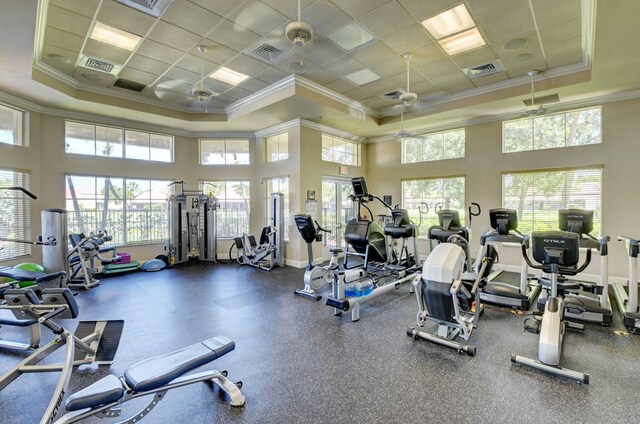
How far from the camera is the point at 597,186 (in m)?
5.61

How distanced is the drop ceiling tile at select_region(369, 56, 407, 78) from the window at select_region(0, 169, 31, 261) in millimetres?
6742

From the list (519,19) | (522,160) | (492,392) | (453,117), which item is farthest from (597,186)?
(492,392)

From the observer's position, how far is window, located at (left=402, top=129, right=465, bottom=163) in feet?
23.7

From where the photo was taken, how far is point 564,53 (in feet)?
14.8

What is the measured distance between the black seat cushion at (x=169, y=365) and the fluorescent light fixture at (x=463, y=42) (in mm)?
4772

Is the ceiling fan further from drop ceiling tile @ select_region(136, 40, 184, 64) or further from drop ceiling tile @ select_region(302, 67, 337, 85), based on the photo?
drop ceiling tile @ select_region(136, 40, 184, 64)

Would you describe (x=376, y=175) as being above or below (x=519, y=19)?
below

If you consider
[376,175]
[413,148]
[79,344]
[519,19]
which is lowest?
[79,344]

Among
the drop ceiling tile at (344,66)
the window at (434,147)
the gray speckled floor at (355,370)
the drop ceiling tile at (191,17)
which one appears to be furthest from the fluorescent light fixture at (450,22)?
the gray speckled floor at (355,370)

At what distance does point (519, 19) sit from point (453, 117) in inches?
121

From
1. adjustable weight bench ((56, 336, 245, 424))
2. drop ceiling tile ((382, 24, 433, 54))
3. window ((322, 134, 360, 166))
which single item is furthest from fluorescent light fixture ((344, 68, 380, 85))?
adjustable weight bench ((56, 336, 245, 424))

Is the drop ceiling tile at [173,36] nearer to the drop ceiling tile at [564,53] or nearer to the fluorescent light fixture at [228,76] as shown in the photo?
the fluorescent light fixture at [228,76]

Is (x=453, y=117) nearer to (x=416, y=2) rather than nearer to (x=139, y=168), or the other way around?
(x=416, y=2)

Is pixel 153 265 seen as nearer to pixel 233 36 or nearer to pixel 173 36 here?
pixel 173 36
